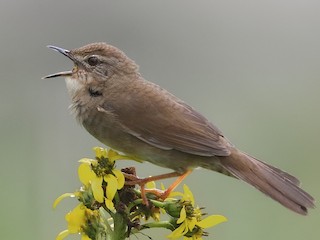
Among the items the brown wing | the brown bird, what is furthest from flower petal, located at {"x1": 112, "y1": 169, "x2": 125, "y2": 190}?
the brown wing

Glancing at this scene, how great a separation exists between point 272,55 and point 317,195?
6193 millimetres

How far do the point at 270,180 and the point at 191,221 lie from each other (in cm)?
88

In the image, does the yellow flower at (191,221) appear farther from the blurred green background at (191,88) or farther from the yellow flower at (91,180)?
the blurred green background at (191,88)

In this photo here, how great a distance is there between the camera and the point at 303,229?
7.09m

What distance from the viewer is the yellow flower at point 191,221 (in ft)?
11.4

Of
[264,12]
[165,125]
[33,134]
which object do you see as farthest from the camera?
[264,12]

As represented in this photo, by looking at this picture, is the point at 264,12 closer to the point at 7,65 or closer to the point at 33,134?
the point at 7,65

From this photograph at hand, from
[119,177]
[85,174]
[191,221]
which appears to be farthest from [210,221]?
[85,174]

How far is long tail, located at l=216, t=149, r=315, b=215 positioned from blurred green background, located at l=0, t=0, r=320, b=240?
153 centimetres

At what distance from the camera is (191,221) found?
3.50 meters

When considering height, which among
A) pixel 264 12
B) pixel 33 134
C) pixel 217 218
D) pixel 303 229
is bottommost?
pixel 217 218

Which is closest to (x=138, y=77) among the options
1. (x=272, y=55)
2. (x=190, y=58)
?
(x=190, y=58)

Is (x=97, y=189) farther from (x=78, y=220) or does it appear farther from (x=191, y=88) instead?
(x=191, y=88)

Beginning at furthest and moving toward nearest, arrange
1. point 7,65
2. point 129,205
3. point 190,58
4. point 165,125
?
point 190,58, point 7,65, point 165,125, point 129,205
